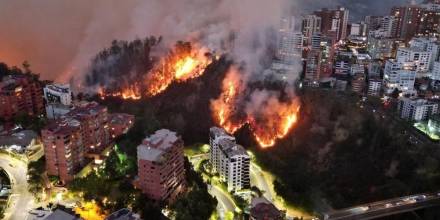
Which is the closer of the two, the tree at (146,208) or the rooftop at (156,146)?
the tree at (146,208)

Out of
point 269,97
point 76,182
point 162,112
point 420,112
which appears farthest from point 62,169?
point 420,112

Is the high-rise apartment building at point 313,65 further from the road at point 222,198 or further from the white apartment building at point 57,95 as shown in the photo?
the white apartment building at point 57,95

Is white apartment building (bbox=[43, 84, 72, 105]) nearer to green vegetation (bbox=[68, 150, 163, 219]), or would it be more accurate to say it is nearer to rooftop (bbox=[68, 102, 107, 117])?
rooftop (bbox=[68, 102, 107, 117])

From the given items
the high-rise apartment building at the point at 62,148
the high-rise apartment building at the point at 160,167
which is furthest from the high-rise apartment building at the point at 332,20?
the high-rise apartment building at the point at 62,148

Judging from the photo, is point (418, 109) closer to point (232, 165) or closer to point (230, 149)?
point (230, 149)

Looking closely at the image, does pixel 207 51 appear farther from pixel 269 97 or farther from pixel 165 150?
pixel 165 150

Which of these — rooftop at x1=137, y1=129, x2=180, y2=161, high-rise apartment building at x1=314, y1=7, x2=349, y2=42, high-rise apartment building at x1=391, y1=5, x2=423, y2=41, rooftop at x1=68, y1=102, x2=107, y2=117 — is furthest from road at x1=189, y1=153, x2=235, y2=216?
high-rise apartment building at x1=391, y1=5, x2=423, y2=41

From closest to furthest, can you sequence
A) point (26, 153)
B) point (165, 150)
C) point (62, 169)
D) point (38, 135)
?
1. point (165, 150)
2. point (62, 169)
3. point (26, 153)
4. point (38, 135)
